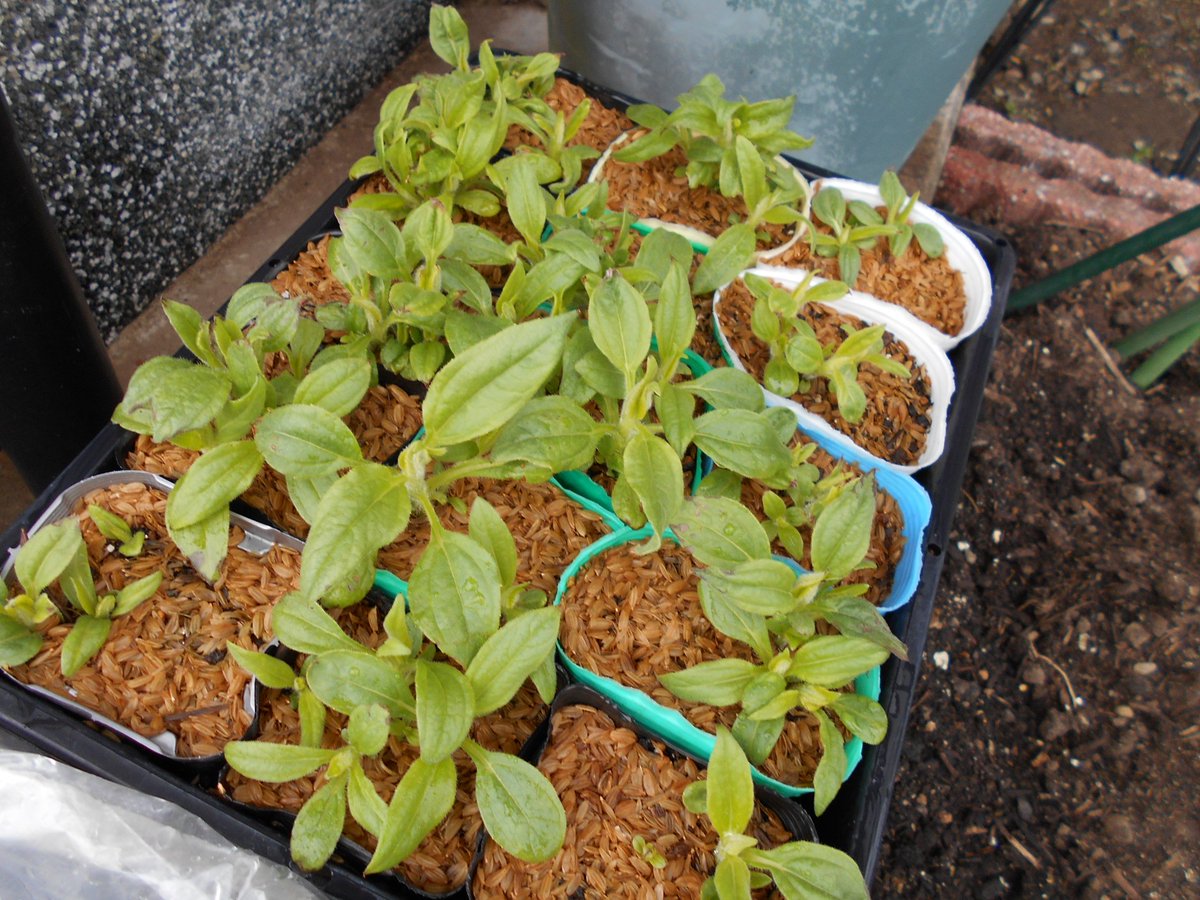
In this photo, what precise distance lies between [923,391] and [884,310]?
140 millimetres

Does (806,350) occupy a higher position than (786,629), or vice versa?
(806,350)

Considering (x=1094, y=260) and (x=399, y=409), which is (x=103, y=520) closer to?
(x=399, y=409)

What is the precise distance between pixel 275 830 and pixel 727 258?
0.93 m

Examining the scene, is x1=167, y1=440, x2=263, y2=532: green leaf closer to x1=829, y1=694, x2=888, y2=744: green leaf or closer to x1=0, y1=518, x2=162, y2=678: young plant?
x1=0, y1=518, x2=162, y2=678: young plant

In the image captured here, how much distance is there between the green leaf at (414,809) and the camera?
0.85 m

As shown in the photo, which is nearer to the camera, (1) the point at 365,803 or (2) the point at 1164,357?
(1) the point at 365,803

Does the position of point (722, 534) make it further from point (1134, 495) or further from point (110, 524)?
point (1134, 495)

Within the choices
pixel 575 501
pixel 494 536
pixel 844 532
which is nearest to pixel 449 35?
pixel 575 501

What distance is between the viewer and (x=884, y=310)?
1.44 meters

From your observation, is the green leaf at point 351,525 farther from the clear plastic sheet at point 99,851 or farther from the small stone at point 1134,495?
the small stone at point 1134,495

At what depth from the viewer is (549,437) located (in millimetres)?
1026

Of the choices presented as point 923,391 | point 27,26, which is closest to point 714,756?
point 923,391

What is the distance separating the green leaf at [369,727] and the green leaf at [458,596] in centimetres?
9

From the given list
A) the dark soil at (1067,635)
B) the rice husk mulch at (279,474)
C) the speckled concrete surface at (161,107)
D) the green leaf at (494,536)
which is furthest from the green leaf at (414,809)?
the speckled concrete surface at (161,107)
